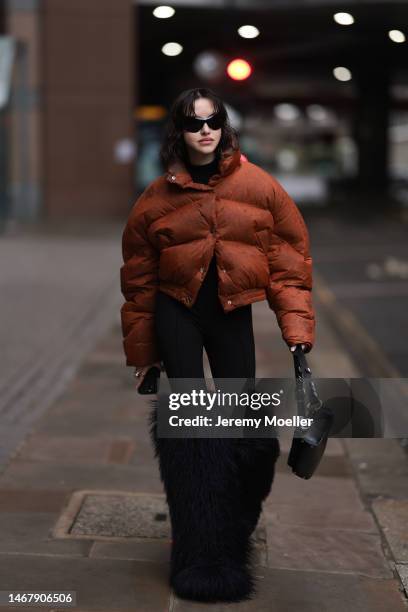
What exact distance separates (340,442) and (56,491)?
6.23ft

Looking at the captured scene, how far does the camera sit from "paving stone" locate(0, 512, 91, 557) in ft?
13.9

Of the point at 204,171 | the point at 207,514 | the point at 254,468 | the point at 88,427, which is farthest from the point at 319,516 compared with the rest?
the point at 88,427

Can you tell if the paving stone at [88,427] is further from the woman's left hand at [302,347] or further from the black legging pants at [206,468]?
the woman's left hand at [302,347]

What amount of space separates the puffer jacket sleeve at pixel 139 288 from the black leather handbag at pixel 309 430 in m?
0.59

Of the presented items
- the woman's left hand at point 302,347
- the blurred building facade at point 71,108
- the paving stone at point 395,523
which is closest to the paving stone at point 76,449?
the paving stone at point 395,523

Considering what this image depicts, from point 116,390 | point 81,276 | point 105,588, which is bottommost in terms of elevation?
point 81,276

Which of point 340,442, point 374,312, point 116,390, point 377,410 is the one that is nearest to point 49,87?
point 374,312

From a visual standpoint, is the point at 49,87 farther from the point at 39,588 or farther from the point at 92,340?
the point at 39,588

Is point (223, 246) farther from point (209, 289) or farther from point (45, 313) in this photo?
point (45, 313)

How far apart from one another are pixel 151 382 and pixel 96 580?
30.1 inches

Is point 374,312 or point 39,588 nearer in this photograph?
point 39,588

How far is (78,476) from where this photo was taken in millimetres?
5375

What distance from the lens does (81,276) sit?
1435 cm

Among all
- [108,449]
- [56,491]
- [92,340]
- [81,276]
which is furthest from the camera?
[81,276]
